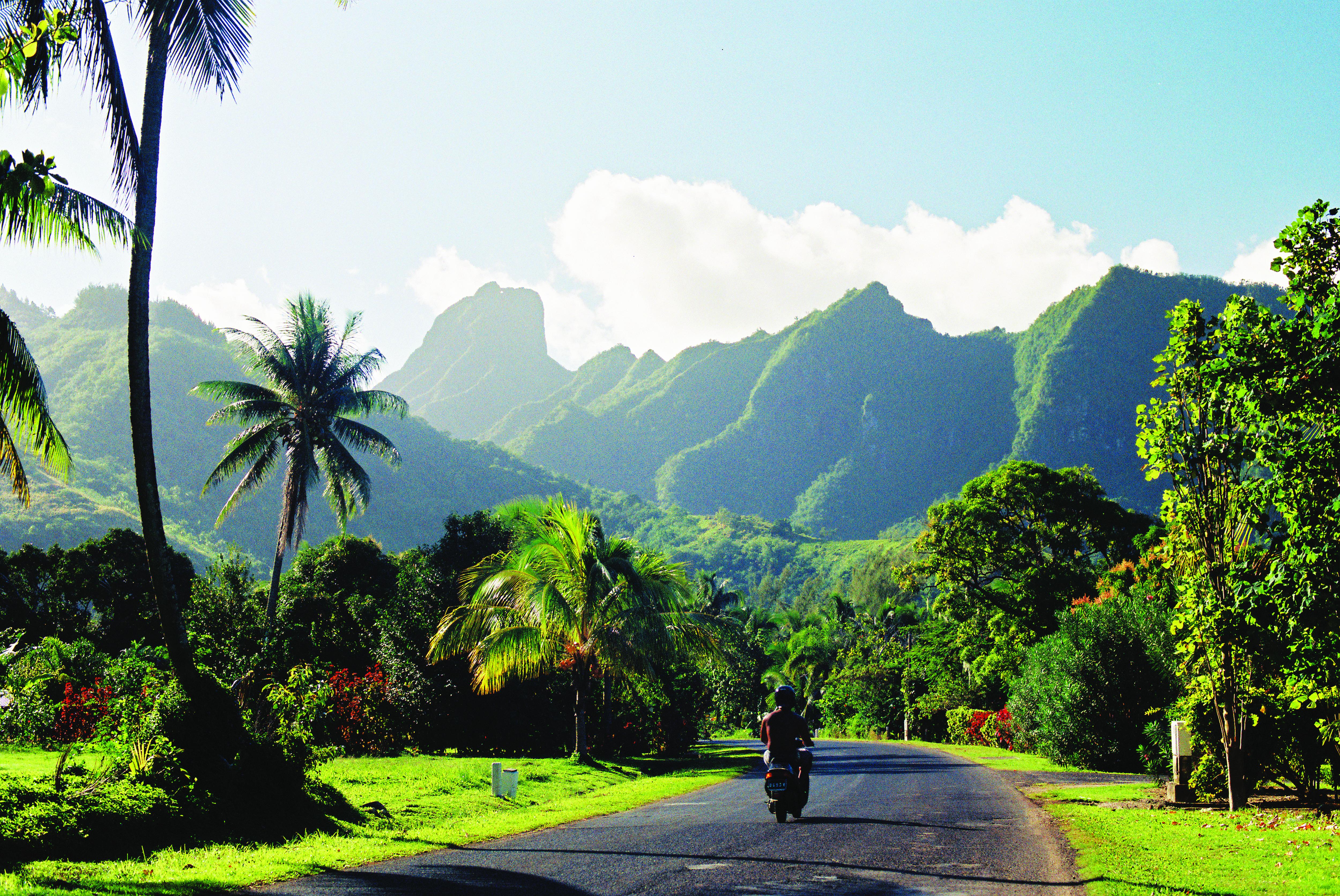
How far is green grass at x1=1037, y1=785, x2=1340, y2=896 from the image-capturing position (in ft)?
27.1

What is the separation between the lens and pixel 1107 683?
2394 centimetres

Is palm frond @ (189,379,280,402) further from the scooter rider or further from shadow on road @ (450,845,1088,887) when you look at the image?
the scooter rider

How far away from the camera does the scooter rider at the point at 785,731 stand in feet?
37.7

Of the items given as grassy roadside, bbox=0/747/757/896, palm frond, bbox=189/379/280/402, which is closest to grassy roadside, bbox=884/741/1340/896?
grassy roadside, bbox=0/747/757/896

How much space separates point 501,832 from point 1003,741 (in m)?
33.0

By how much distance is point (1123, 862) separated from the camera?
9625 millimetres

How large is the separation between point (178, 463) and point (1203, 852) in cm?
12616

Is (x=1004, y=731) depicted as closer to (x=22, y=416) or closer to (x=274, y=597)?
(x=274, y=597)

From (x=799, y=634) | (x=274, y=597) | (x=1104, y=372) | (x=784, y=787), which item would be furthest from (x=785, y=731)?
(x=1104, y=372)

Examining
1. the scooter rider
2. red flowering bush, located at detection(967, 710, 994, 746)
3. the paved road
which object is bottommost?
red flowering bush, located at detection(967, 710, 994, 746)

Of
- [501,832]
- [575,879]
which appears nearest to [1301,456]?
[575,879]

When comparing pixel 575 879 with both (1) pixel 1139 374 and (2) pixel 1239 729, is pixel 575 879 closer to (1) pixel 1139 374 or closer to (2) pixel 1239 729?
(2) pixel 1239 729

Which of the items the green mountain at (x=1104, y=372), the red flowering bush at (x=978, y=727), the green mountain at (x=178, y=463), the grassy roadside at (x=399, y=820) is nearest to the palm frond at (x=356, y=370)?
the grassy roadside at (x=399, y=820)

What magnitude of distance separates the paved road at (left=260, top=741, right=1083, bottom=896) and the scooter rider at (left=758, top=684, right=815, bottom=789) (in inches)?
37.6
